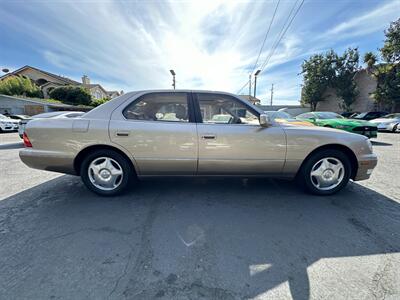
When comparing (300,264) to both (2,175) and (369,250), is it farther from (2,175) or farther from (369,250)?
(2,175)

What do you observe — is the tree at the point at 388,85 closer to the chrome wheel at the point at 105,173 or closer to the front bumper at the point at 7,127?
the chrome wheel at the point at 105,173

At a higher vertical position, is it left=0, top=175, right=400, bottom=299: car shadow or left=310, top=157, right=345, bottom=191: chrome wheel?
left=310, top=157, right=345, bottom=191: chrome wheel

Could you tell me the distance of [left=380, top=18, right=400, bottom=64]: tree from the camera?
17953 millimetres

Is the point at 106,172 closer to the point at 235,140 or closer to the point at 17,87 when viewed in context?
the point at 235,140

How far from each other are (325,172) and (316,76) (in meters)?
29.6

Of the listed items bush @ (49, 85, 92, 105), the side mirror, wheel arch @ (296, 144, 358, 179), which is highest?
bush @ (49, 85, 92, 105)

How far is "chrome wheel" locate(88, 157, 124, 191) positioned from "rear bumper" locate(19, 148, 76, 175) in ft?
1.02

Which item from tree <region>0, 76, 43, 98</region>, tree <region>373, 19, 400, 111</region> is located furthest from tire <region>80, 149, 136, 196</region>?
tree <region>0, 76, 43, 98</region>

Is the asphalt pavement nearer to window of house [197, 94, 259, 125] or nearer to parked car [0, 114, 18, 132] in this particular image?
window of house [197, 94, 259, 125]

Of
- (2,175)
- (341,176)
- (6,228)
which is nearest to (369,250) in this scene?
(341,176)

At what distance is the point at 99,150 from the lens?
2979 millimetres

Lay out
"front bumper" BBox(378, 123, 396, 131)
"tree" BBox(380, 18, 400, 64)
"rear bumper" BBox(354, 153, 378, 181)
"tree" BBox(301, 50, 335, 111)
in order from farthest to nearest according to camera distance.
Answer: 1. "tree" BBox(301, 50, 335, 111)
2. "tree" BBox(380, 18, 400, 64)
3. "front bumper" BBox(378, 123, 396, 131)
4. "rear bumper" BBox(354, 153, 378, 181)

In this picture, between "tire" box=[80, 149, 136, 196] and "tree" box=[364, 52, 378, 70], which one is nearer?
"tire" box=[80, 149, 136, 196]

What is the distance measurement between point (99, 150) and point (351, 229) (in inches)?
136
